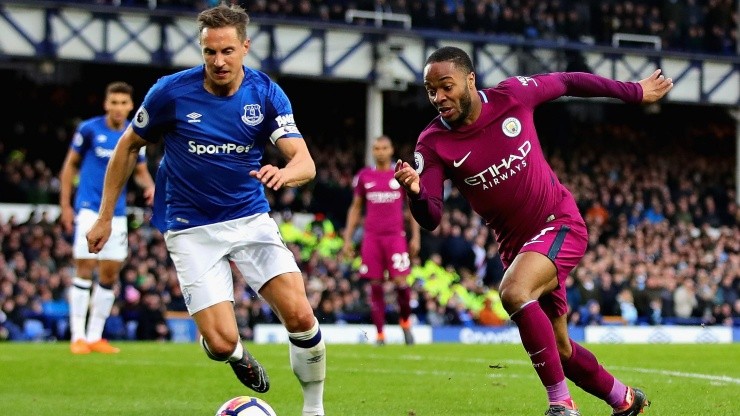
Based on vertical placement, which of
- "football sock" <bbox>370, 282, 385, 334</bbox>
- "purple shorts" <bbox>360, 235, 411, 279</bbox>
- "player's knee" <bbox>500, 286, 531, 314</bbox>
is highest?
"player's knee" <bbox>500, 286, 531, 314</bbox>

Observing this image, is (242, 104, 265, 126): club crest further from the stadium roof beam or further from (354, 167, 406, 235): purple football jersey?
the stadium roof beam

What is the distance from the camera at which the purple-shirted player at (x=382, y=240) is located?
Answer: 16.8m

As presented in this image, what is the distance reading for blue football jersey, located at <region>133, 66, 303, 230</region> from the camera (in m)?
7.83

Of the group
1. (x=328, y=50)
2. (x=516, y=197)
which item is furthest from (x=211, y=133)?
(x=328, y=50)

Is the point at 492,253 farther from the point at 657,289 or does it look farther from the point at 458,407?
the point at 458,407

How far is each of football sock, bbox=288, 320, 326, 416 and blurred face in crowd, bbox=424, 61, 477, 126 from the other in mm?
1520

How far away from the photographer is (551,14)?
34.8m

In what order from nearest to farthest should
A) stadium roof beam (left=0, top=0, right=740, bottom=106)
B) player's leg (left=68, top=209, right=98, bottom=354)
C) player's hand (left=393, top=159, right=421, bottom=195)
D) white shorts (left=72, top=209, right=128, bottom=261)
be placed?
player's hand (left=393, top=159, right=421, bottom=195), white shorts (left=72, top=209, right=128, bottom=261), player's leg (left=68, top=209, right=98, bottom=354), stadium roof beam (left=0, top=0, right=740, bottom=106)

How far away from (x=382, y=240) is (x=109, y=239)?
178 inches

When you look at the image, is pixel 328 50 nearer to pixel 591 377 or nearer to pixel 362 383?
pixel 362 383

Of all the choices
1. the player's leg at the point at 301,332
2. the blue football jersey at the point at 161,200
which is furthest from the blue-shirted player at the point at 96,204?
the player's leg at the point at 301,332

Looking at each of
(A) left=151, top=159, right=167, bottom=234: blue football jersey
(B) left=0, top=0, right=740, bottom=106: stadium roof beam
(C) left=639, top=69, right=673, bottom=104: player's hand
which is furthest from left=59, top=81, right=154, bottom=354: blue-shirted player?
(B) left=0, top=0, right=740, bottom=106: stadium roof beam

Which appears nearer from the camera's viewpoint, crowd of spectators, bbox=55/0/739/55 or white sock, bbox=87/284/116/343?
white sock, bbox=87/284/116/343

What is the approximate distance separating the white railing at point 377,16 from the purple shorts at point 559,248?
2372cm
